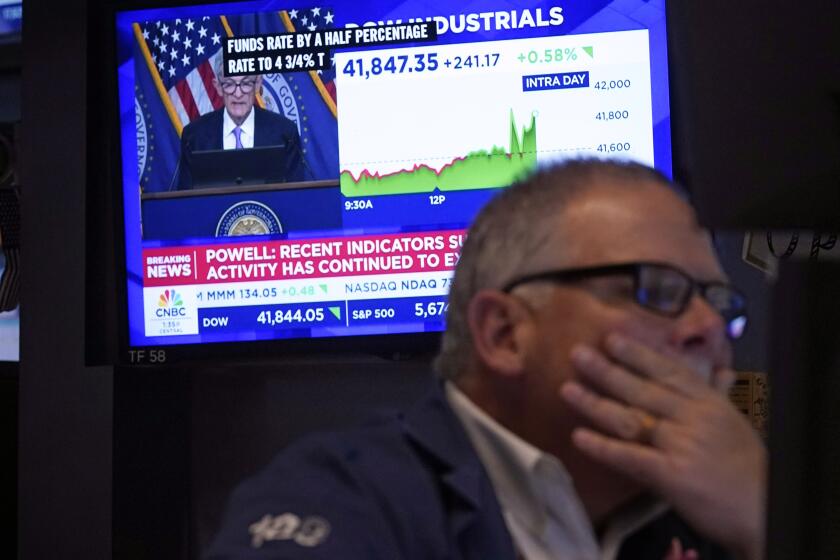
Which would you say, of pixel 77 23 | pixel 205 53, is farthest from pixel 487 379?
pixel 77 23

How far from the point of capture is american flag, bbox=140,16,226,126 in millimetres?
2330

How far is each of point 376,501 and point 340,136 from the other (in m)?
1.31

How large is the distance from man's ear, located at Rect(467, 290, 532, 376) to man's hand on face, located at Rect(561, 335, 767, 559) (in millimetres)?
116

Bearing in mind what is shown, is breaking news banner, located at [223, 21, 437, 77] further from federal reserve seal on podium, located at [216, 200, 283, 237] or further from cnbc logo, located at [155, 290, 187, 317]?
cnbc logo, located at [155, 290, 187, 317]

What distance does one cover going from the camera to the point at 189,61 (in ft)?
7.68

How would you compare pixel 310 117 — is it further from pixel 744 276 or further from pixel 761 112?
pixel 761 112

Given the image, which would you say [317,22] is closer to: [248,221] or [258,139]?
[258,139]

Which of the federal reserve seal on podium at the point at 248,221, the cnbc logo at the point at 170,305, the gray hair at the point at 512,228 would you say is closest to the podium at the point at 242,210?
the federal reserve seal on podium at the point at 248,221

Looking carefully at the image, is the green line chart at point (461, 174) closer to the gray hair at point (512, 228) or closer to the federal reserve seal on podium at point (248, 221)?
the federal reserve seal on podium at point (248, 221)

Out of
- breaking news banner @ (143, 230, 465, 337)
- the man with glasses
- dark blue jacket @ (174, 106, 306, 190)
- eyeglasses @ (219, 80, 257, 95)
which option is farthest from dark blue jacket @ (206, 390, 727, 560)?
eyeglasses @ (219, 80, 257, 95)

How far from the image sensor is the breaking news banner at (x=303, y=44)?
2277 mm

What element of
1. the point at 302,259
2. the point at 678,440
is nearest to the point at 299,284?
the point at 302,259

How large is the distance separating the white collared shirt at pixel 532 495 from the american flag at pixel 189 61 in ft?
4.24

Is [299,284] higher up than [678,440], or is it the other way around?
[299,284]
